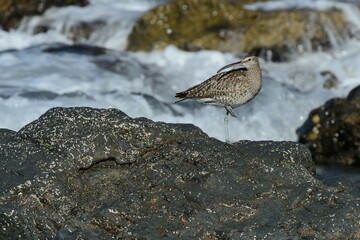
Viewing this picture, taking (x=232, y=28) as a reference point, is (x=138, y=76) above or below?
below

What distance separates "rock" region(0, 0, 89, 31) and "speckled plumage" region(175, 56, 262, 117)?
1042 centimetres

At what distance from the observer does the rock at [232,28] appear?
18.2m

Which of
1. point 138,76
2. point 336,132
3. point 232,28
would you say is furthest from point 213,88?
point 232,28

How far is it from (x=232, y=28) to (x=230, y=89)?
8.90m

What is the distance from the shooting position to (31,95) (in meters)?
14.2

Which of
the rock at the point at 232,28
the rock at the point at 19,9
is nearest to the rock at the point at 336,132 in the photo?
the rock at the point at 232,28

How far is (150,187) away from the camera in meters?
7.11

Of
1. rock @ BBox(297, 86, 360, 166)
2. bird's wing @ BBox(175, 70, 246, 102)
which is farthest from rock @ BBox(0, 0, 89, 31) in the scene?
bird's wing @ BBox(175, 70, 246, 102)

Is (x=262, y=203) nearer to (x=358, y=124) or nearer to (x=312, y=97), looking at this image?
(x=358, y=124)

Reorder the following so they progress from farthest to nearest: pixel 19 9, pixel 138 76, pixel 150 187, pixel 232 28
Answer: pixel 19 9, pixel 232 28, pixel 138 76, pixel 150 187

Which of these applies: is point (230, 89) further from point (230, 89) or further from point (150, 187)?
point (150, 187)

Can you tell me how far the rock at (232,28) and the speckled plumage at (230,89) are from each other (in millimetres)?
8314

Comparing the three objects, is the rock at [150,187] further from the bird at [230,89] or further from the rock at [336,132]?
the rock at [336,132]

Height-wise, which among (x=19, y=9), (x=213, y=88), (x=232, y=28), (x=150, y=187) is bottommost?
(x=19, y=9)
